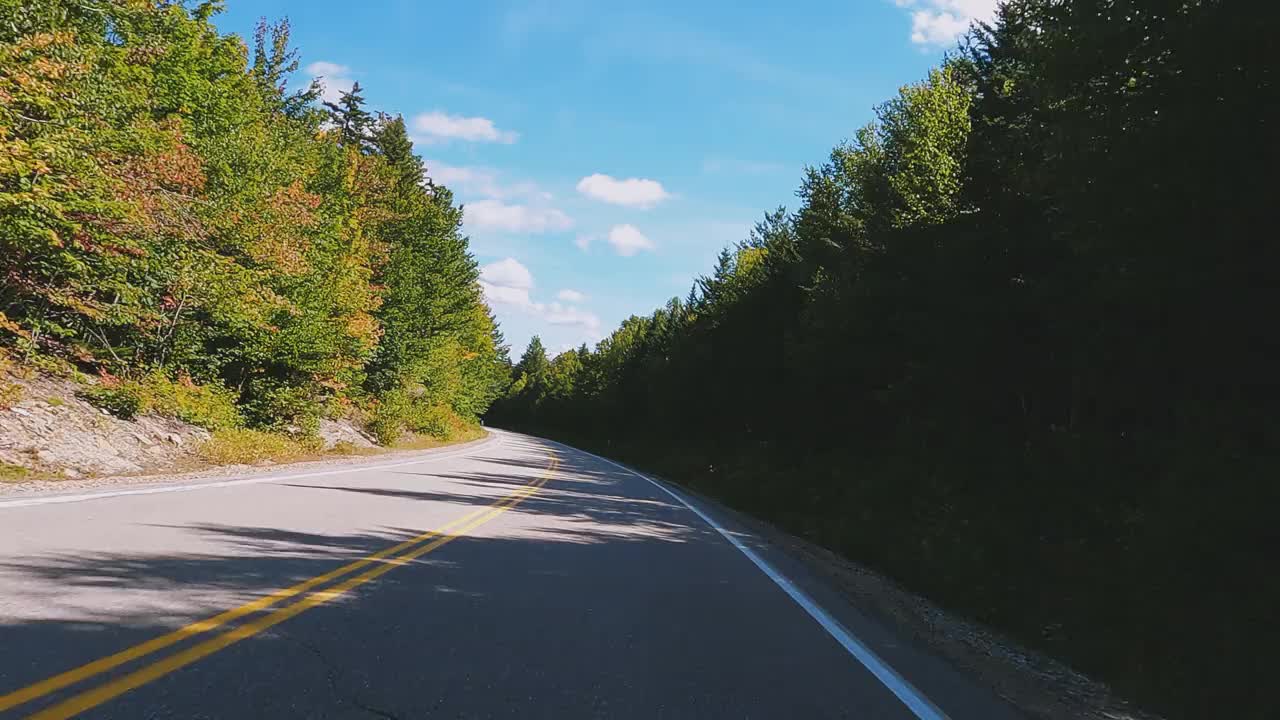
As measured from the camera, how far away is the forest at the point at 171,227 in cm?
1228

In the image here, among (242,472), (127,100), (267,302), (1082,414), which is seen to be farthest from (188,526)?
(1082,414)

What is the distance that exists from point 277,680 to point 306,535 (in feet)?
15.0

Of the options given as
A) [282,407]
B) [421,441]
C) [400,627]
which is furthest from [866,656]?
[421,441]

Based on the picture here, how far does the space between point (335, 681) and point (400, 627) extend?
1.09 meters

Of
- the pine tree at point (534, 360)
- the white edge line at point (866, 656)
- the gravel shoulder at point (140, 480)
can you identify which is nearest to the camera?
the white edge line at point (866, 656)

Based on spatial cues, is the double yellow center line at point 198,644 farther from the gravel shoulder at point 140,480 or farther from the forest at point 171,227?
the forest at point 171,227

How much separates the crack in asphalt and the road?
0.05ft

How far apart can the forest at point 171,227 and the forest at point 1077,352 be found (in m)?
14.7

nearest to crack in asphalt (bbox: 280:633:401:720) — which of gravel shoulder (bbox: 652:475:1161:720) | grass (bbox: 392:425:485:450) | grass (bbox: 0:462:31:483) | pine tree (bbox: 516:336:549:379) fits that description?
gravel shoulder (bbox: 652:475:1161:720)

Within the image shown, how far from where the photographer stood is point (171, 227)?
1609cm

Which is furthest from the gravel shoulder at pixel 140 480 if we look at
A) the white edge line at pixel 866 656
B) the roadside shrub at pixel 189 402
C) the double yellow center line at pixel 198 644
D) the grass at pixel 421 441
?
the grass at pixel 421 441

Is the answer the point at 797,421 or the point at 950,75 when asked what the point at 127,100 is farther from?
the point at 797,421

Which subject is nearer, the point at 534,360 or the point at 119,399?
the point at 119,399

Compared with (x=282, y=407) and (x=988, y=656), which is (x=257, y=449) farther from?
(x=988, y=656)
